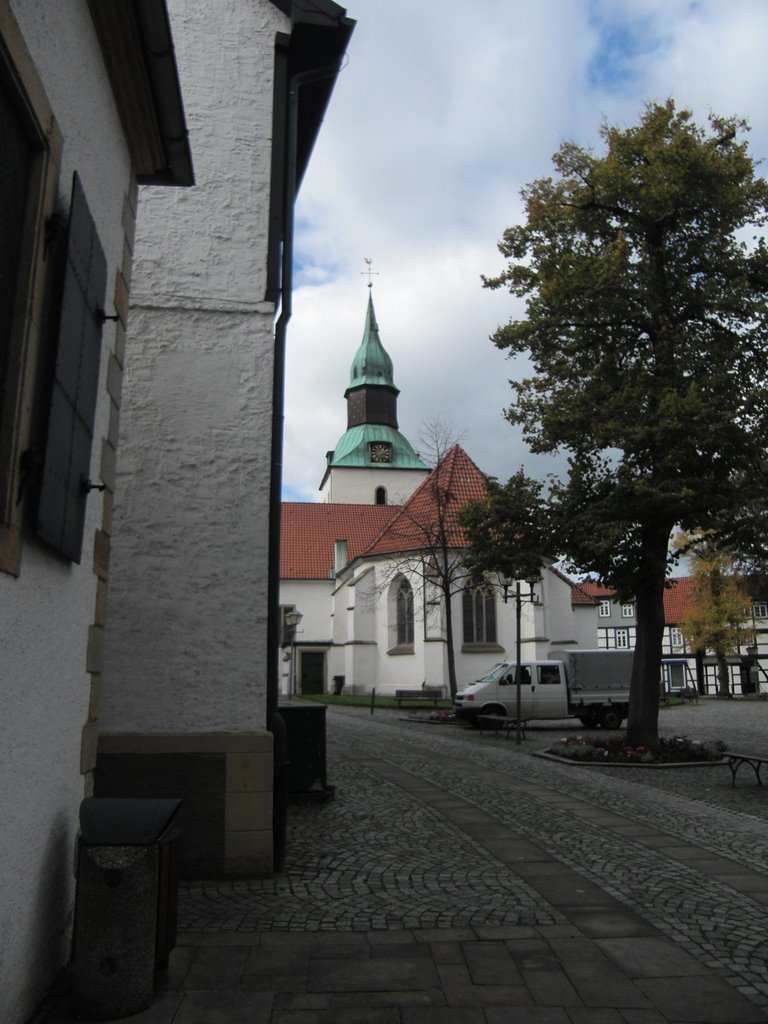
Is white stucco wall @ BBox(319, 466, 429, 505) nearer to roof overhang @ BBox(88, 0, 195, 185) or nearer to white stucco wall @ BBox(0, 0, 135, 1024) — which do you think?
roof overhang @ BBox(88, 0, 195, 185)

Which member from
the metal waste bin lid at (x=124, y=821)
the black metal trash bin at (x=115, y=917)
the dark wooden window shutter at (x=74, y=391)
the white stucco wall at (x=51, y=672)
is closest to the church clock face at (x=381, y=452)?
the white stucco wall at (x=51, y=672)

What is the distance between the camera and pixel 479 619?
1501 inches

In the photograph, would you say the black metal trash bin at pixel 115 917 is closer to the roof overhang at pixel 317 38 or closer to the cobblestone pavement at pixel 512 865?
the cobblestone pavement at pixel 512 865

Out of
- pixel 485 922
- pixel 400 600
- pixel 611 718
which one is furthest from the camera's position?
pixel 400 600

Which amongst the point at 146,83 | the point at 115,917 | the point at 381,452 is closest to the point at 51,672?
the point at 115,917

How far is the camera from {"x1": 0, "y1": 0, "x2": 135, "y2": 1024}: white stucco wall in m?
3.86

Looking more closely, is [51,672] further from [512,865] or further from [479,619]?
[479,619]

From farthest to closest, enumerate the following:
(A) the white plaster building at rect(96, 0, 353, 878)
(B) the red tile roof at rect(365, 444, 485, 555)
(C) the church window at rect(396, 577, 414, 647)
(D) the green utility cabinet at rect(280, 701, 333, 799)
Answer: (C) the church window at rect(396, 577, 414, 647), (B) the red tile roof at rect(365, 444, 485, 555), (D) the green utility cabinet at rect(280, 701, 333, 799), (A) the white plaster building at rect(96, 0, 353, 878)

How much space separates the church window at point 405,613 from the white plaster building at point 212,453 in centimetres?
3268

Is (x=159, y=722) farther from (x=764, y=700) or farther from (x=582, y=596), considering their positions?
(x=764, y=700)

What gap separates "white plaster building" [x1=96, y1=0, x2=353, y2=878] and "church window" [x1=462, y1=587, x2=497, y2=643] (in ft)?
98.7

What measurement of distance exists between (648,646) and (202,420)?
11.6 m

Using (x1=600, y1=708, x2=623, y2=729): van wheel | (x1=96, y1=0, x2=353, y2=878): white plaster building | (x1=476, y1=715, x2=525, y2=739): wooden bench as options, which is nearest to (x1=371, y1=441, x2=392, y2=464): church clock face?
(x1=600, y1=708, x2=623, y2=729): van wheel

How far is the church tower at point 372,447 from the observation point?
2450 inches
